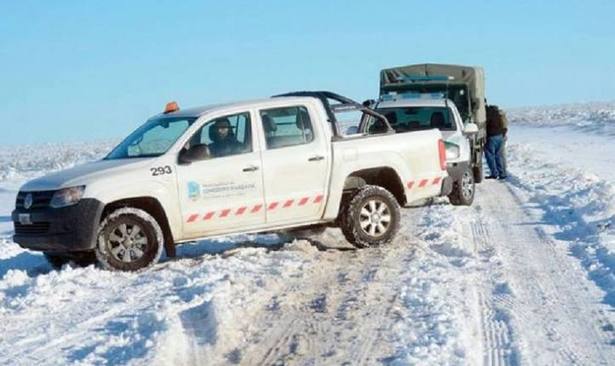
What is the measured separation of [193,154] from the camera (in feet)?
30.1

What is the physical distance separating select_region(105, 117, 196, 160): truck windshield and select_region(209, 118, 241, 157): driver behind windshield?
0.27 meters

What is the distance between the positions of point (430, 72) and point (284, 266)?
12982 mm

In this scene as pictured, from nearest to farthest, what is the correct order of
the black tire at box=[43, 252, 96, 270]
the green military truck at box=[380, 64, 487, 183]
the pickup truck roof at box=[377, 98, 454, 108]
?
the black tire at box=[43, 252, 96, 270] < the pickup truck roof at box=[377, 98, 454, 108] < the green military truck at box=[380, 64, 487, 183]

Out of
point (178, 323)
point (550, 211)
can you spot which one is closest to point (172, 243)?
point (178, 323)

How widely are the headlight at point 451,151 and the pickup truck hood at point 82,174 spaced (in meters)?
6.76

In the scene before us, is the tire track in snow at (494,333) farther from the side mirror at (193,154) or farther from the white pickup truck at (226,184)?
the side mirror at (193,154)

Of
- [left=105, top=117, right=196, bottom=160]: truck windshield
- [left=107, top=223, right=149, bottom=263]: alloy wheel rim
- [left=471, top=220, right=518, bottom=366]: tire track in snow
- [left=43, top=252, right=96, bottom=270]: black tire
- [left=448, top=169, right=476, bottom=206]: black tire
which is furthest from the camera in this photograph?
[left=448, top=169, right=476, bottom=206]: black tire

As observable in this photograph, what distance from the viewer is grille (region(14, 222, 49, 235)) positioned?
8812 millimetres

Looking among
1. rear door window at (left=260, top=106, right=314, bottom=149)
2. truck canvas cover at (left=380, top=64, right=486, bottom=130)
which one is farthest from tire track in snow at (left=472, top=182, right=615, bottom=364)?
truck canvas cover at (left=380, top=64, right=486, bottom=130)

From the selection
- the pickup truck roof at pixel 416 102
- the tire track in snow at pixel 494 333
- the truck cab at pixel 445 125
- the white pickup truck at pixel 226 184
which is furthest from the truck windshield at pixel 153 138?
the pickup truck roof at pixel 416 102

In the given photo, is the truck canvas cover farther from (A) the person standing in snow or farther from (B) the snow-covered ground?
(B) the snow-covered ground

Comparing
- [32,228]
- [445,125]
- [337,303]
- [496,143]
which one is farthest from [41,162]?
[337,303]

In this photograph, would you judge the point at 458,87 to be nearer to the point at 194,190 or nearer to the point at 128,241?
the point at 194,190

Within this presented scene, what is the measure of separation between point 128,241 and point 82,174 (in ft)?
2.76
